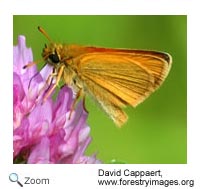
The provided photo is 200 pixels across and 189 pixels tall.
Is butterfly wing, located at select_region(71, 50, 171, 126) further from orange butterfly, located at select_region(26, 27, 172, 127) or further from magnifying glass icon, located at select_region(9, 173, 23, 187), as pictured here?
magnifying glass icon, located at select_region(9, 173, 23, 187)

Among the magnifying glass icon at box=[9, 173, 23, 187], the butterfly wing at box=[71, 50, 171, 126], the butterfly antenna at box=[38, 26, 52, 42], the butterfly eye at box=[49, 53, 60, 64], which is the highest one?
the butterfly antenna at box=[38, 26, 52, 42]

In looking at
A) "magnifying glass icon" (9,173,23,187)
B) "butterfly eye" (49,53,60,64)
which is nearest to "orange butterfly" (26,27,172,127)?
"butterfly eye" (49,53,60,64)

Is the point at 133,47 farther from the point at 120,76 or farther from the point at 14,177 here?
the point at 14,177

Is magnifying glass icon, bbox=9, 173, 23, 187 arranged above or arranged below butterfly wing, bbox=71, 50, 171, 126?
below
